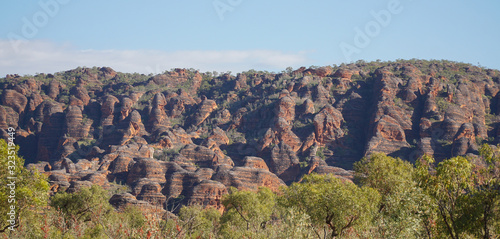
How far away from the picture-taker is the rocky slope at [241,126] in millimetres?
105175

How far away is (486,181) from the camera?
68.3 ft

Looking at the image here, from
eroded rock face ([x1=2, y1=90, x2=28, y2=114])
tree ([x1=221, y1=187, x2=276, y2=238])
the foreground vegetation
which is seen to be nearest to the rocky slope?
eroded rock face ([x1=2, y1=90, x2=28, y2=114])

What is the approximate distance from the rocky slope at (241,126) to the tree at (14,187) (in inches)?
2415

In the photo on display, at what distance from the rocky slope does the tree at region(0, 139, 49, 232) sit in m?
61.3

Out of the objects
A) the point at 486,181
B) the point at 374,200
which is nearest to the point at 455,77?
the point at 374,200

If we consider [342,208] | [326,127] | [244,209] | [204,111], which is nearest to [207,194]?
[244,209]

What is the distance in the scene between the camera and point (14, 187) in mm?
25844

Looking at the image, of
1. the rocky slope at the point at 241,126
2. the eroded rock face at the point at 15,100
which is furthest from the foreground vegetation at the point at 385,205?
the eroded rock face at the point at 15,100

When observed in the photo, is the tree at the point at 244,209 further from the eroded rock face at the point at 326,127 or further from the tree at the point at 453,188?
the eroded rock face at the point at 326,127

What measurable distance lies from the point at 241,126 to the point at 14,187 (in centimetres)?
12482

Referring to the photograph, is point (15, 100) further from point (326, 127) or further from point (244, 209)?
point (244, 209)

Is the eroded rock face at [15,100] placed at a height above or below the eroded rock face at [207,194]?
above

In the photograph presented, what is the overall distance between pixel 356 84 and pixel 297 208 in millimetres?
127030

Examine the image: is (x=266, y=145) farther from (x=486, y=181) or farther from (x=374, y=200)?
(x=486, y=181)
